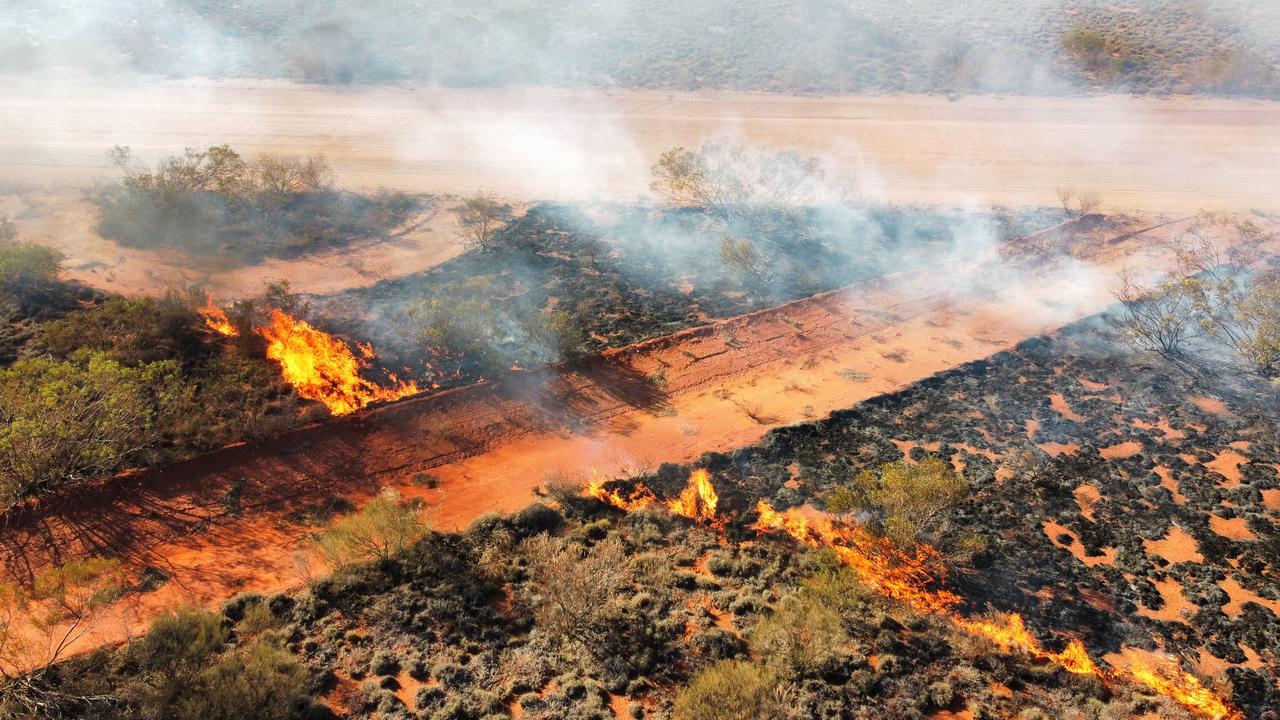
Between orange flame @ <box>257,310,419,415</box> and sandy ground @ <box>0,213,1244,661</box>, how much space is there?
0.88m

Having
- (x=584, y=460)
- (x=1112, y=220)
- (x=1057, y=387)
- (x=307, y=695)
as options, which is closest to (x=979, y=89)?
(x=1112, y=220)

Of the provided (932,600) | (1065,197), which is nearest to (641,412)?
(932,600)

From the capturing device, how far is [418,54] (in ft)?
170

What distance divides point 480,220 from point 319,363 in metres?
12.2

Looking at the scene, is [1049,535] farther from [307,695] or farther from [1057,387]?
[307,695]

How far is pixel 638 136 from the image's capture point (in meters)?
42.2

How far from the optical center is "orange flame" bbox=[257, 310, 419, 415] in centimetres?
2000

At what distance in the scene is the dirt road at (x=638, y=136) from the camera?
3647cm

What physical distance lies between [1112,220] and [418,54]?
47159 millimetres

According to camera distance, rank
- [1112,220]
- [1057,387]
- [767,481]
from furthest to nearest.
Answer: [1112,220] → [1057,387] → [767,481]

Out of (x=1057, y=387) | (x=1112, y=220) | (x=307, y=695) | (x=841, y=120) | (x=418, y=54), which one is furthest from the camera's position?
(x=418, y=54)

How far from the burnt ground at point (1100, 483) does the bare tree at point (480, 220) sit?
1688 cm

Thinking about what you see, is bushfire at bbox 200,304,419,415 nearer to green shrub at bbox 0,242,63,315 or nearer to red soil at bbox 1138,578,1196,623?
green shrub at bbox 0,242,63,315

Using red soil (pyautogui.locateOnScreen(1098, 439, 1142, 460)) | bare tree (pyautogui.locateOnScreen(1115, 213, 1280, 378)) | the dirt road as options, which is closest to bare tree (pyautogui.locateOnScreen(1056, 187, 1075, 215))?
the dirt road
